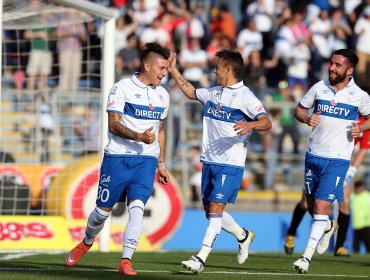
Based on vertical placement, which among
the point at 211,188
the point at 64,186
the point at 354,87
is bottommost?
the point at 64,186

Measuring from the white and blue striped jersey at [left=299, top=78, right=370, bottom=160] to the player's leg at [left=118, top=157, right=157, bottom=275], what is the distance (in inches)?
94.7

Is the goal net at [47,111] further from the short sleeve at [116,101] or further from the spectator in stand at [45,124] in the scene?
the short sleeve at [116,101]

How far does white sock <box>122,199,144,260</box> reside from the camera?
10.7 m

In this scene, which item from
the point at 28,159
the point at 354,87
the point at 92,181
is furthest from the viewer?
the point at 28,159

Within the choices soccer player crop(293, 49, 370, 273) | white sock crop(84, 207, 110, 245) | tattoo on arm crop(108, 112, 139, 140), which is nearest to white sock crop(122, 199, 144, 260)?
white sock crop(84, 207, 110, 245)

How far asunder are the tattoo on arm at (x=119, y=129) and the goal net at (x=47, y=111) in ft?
25.4

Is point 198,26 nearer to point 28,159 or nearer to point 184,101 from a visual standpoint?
point 184,101

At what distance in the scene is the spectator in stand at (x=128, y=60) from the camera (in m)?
24.6

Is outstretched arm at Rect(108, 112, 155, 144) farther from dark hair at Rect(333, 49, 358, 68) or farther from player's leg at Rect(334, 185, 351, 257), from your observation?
player's leg at Rect(334, 185, 351, 257)

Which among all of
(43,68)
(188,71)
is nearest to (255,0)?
(188,71)

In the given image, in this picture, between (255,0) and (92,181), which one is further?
(255,0)

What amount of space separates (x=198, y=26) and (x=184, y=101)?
9.45 feet

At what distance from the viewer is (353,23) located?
27844mm

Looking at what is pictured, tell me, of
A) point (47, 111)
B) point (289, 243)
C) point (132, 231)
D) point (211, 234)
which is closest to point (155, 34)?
point (47, 111)
